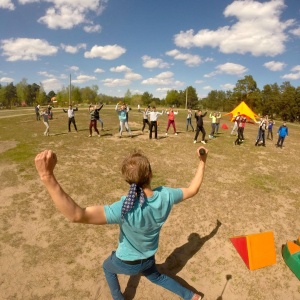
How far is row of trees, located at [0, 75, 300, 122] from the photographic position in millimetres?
55719

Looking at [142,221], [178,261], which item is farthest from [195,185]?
[178,261]

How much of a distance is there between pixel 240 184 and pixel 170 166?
2.89 meters

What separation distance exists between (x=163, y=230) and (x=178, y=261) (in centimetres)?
97

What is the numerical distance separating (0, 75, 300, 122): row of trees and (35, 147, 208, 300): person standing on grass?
42158mm

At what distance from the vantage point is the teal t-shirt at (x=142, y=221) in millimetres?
2277

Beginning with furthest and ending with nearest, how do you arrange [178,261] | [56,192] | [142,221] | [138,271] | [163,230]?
[163,230], [178,261], [138,271], [142,221], [56,192]

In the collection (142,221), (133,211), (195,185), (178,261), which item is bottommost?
(178,261)

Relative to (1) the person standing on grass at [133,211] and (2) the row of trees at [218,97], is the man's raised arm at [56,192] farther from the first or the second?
(2) the row of trees at [218,97]

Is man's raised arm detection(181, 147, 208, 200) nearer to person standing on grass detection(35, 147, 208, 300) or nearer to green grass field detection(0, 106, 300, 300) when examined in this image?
person standing on grass detection(35, 147, 208, 300)

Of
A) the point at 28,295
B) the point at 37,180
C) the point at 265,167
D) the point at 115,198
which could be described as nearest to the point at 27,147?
the point at 37,180

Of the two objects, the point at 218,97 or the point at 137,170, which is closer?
the point at 137,170

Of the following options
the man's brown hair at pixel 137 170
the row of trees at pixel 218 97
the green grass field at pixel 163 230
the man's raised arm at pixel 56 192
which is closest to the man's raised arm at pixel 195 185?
the man's brown hair at pixel 137 170

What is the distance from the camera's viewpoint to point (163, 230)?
17.9ft

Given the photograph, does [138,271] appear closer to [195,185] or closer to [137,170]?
[195,185]
